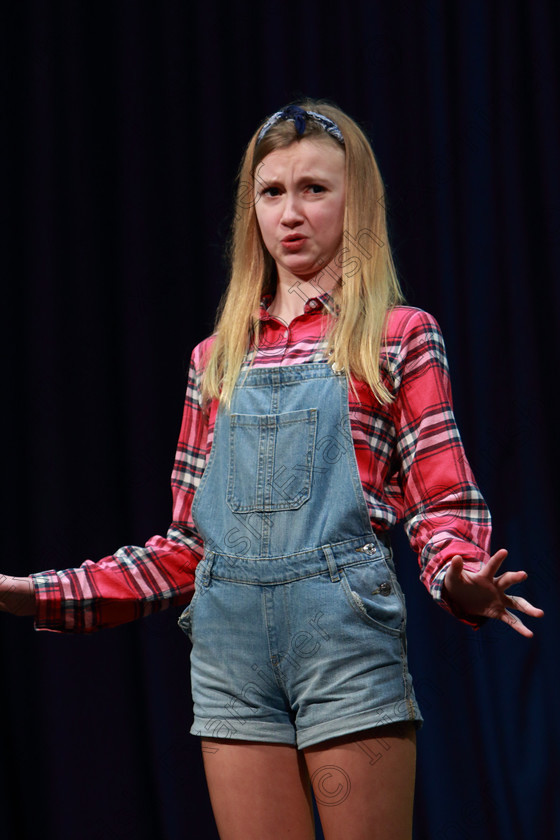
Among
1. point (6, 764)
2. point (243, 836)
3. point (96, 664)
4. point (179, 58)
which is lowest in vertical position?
point (6, 764)

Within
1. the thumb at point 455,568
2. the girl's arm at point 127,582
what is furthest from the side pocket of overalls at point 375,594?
the girl's arm at point 127,582

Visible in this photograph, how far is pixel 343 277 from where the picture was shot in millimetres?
1396

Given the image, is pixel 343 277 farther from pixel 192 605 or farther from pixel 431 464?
pixel 192 605

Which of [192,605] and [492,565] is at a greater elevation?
[492,565]

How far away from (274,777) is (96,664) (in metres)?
1.40

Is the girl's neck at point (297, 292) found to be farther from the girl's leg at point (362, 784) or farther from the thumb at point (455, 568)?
the girl's leg at point (362, 784)

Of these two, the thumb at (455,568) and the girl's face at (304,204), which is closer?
the thumb at (455,568)

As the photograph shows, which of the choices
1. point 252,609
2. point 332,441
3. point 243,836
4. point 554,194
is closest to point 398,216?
point 554,194

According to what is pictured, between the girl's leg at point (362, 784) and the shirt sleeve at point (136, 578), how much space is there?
0.35 metres

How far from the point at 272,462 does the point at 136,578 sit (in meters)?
0.29

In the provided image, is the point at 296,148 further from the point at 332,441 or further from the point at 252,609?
the point at 252,609

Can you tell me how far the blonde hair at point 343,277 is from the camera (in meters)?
1.32

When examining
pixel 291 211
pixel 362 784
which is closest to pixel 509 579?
pixel 362 784

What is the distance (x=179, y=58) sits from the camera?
102 inches
